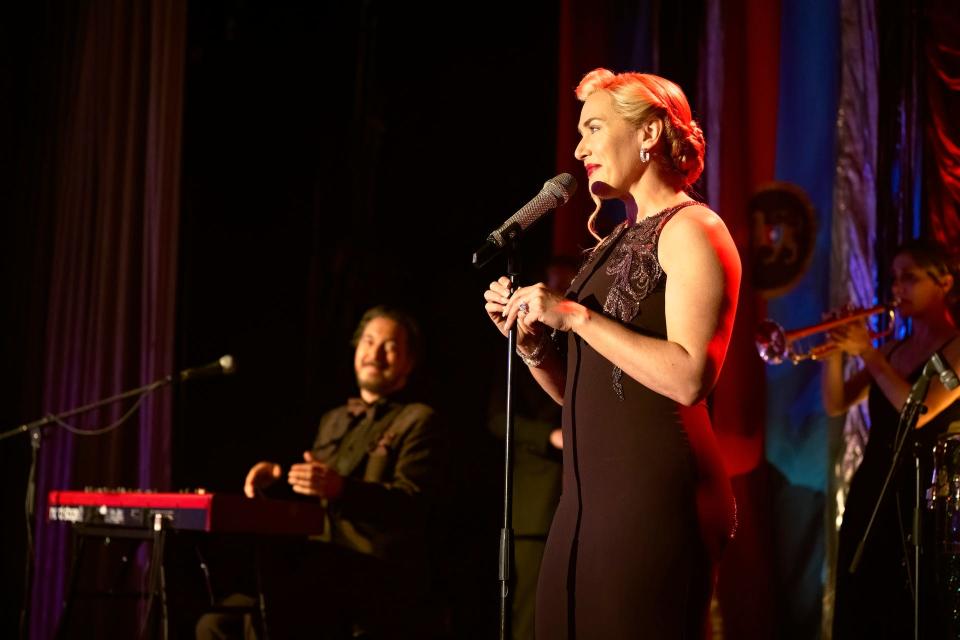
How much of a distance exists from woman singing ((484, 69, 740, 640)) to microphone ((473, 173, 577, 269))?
114mm

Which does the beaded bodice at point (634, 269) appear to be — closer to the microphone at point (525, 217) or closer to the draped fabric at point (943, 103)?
the microphone at point (525, 217)

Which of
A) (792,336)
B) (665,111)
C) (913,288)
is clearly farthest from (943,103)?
(665,111)

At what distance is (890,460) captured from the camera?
3734 mm

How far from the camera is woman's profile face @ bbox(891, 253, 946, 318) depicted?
12.2 feet

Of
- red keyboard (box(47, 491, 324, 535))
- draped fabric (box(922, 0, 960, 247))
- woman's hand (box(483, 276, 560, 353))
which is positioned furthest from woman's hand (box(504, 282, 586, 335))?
draped fabric (box(922, 0, 960, 247))

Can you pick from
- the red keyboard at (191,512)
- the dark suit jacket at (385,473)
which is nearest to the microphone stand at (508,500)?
the red keyboard at (191,512)

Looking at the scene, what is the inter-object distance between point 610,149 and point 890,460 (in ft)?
7.26

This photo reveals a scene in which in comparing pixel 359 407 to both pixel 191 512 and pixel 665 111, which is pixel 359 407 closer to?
pixel 191 512

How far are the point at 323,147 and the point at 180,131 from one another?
0.84 m

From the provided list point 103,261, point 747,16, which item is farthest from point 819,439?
point 103,261

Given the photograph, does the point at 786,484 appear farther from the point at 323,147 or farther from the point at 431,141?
the point at 323,147

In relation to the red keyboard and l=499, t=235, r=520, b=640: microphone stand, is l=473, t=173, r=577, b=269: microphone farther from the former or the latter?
the red keyboard

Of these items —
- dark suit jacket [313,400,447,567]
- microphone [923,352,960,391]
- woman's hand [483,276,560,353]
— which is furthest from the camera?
dark suit jacket [313,400,447,567]

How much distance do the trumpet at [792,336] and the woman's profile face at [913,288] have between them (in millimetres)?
58
